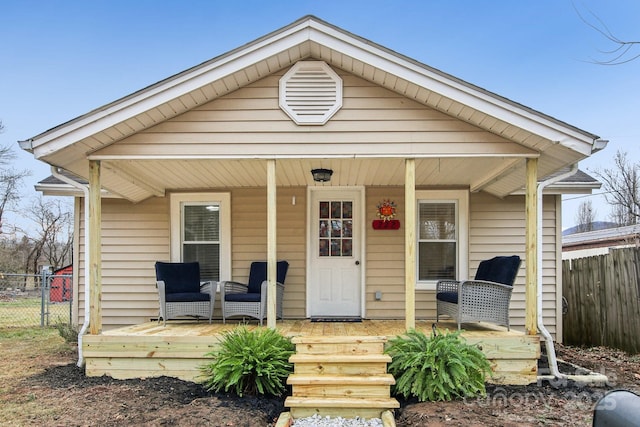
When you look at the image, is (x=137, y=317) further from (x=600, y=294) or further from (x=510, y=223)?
(x=600, y=294)

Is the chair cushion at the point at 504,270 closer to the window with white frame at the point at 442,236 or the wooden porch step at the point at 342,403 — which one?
the window with white frame at the point at 442,236

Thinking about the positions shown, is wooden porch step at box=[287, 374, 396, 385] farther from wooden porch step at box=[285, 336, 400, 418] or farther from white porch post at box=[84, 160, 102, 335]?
white porch post at box=[84, 160, 102, 335]

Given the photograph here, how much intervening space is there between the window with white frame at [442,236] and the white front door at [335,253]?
897 millimetres

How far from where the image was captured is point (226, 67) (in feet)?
15.9

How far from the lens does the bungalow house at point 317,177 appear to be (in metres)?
4.85

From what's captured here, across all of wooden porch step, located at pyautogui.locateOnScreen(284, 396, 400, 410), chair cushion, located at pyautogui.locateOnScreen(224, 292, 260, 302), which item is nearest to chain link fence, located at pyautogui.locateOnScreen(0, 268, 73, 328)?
chair cushion, located at pyautogui.locateOnScreen(224, 292, 260, 302)

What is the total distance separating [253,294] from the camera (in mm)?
6164

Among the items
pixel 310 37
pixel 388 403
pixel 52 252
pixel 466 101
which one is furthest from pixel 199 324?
pixel 52 252

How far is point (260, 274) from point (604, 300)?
4.80 m

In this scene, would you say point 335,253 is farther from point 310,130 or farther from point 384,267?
point 310,130

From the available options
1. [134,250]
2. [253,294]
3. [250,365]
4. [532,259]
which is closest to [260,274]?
[253,294]

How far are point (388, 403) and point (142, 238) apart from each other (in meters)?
4.67

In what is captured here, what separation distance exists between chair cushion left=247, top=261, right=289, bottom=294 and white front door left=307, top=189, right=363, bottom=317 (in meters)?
0.47

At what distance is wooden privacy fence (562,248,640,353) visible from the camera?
6.38 meters
